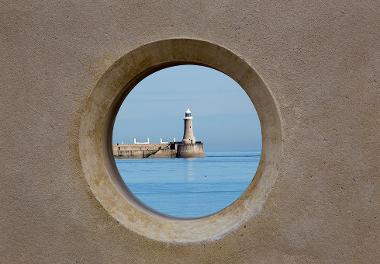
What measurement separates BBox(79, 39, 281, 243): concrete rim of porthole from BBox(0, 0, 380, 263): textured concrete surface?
0.05 m

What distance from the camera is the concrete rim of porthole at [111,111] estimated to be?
14.8 ft

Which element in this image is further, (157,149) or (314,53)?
(157,149)

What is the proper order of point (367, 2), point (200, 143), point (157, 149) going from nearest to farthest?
point (367, 2) < point (200, 143) < point (157, 149)

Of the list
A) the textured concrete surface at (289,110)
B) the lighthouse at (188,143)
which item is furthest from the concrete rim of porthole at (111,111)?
the lighthouse at (188,143)

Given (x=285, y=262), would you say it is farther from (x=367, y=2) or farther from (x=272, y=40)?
(x=367, y=2)

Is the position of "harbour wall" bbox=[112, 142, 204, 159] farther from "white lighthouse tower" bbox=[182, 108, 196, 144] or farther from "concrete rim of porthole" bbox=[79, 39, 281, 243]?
"concrete rim of porthole" bbox=[79, 39, 281, 243]

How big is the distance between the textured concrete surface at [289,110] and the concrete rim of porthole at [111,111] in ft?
0.16

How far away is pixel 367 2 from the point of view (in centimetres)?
443

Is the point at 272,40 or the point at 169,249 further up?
the point at 272,40

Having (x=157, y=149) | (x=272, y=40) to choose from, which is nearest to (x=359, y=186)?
(x=272, y=40)

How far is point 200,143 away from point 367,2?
1997 inches

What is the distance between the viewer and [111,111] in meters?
4.77

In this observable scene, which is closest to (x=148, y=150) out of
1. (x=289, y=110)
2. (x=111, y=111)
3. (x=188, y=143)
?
(x=188, y=143)

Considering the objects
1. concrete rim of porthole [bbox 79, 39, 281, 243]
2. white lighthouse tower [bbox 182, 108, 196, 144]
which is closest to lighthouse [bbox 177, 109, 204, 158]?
white lighthouse tower [bbox 182, 108, 196, 144]
